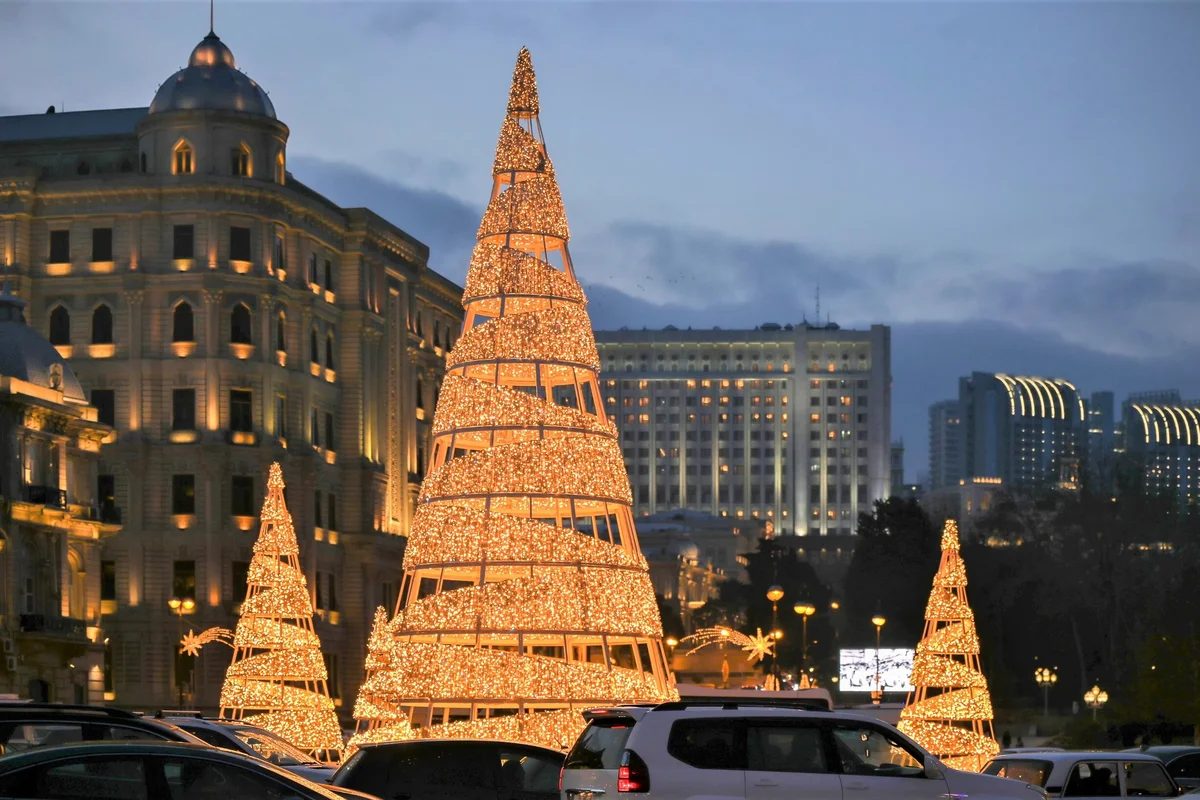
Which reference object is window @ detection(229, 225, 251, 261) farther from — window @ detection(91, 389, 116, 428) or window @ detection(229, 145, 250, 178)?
window @ detection(91, 389, 116, 428)

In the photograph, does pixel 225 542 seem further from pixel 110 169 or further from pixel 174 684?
pixel 110 169

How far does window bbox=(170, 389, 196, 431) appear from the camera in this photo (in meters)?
79.8

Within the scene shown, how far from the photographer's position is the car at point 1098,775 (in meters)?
24.1

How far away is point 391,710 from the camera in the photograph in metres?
39.8

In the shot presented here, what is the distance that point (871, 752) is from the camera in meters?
19.4

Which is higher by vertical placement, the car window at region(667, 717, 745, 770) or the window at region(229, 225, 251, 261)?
the window at region(229, 225, 251, 261)

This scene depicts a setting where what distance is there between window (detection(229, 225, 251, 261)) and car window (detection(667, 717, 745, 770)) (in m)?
64.5

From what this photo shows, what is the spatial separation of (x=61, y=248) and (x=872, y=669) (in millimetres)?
41881

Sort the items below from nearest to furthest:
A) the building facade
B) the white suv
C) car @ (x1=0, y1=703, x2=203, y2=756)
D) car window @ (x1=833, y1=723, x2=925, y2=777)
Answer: car @ (x1=0, y1=703, x2=203, y2=756)
the white suv
car window @ (x1=833, y1=723, x2=925, y2=777)
the building facade

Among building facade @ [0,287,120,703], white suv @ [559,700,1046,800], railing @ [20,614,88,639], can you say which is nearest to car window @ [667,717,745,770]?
white suv @ [559,700,1046,800]

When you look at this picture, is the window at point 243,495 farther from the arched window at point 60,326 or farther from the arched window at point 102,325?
the arched window at point 60,326

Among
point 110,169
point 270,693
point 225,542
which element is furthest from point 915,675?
point 110,169

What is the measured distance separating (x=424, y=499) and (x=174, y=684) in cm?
3982

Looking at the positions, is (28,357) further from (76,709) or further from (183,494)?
(76,709)
